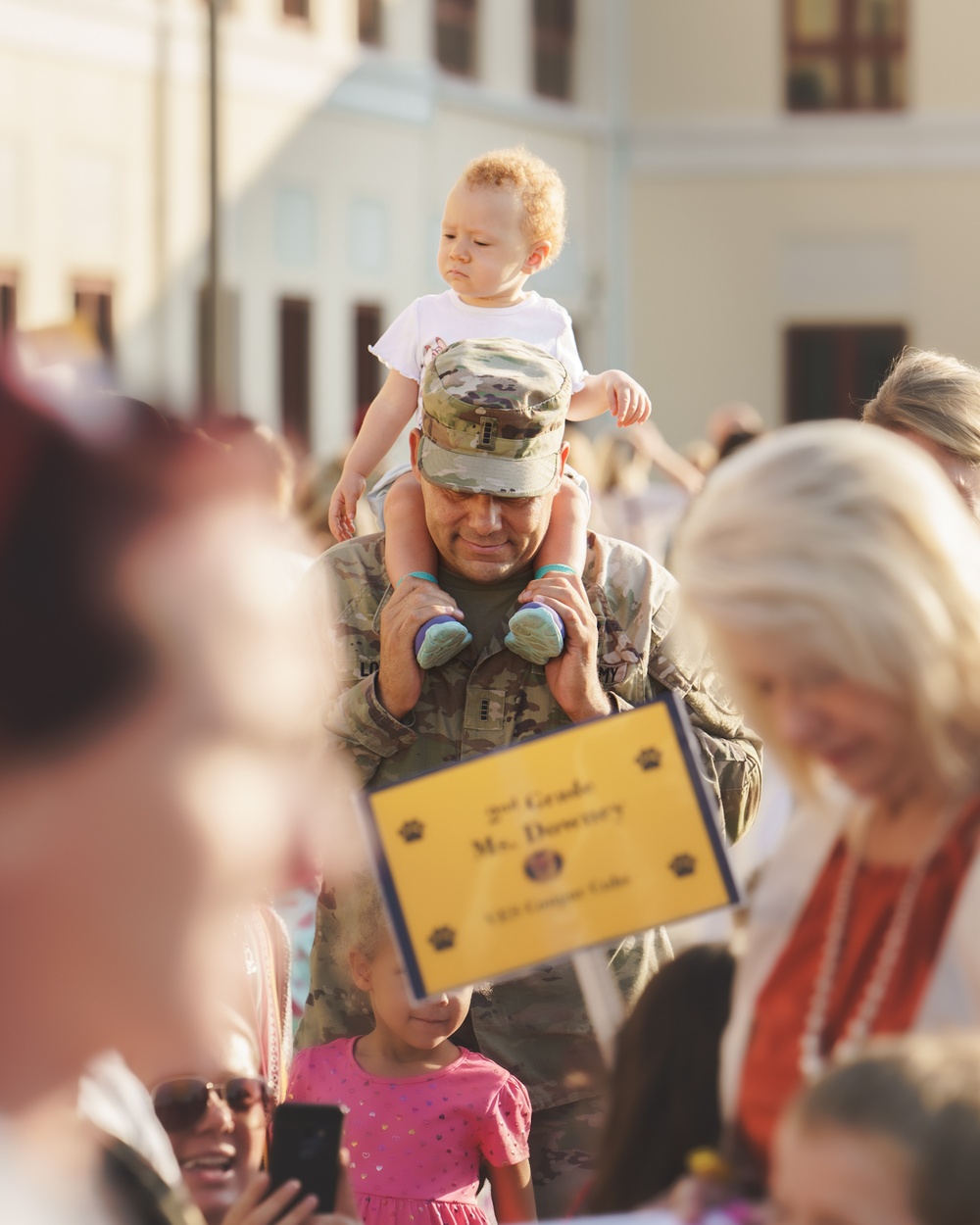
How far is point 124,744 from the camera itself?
1.11 meters

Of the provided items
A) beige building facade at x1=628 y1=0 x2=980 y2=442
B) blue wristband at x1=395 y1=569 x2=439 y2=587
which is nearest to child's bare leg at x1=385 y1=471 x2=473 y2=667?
blue wristband at x1=395 y1=569 x2=439 y2=587

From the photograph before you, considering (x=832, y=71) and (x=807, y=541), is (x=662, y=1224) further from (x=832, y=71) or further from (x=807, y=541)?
(x=832, y=71)

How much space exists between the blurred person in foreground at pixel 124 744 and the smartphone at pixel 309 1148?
0.82 meters

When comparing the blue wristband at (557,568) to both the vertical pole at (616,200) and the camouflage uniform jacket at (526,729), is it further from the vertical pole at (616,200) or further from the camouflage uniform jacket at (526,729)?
the vertical pole at (616,200)

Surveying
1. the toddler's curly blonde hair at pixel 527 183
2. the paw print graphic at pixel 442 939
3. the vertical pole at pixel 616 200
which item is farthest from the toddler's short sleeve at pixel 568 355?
the vertical pole at pixel 616 200

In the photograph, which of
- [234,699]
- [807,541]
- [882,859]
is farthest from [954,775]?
[234,699]

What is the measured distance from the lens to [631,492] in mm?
10102

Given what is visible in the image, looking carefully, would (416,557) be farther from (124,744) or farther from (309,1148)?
(124,744)

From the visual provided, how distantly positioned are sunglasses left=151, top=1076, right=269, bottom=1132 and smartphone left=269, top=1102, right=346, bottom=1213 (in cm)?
73

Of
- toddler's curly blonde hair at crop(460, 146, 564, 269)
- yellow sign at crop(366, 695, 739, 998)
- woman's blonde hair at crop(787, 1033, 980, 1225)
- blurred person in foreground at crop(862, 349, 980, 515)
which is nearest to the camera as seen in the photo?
woman's blonde hair at crop(787, 1033, 980, 1225)

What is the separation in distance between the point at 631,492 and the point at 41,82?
10142 millimetres

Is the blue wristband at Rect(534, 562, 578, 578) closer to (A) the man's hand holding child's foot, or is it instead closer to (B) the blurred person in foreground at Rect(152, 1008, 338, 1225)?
(A) the man's hand holding child's foot

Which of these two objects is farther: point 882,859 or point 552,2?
point 552,2

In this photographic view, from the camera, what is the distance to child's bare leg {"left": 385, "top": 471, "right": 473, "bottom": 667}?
3314mm
